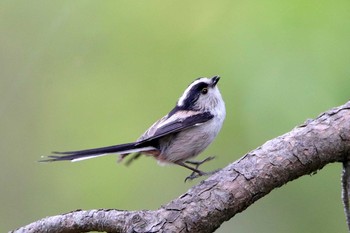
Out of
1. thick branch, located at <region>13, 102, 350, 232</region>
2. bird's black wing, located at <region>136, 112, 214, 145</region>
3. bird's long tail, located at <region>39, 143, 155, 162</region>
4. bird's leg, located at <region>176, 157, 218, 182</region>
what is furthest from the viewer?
bird's black wing, located at <region>136, 112, 214, 145</region>

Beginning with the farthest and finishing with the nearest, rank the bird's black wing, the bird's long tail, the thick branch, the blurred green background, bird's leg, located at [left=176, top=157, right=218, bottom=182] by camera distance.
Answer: the blurred green background < the bird's black wing < bird's leg, located at [left=176, top=157, right=218, bottom=182] < the bird's long tail < the thick branch

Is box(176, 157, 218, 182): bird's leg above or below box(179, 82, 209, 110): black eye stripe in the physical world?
below

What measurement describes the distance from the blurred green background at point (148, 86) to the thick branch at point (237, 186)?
28.0 inches

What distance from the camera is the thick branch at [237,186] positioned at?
255 centimetres

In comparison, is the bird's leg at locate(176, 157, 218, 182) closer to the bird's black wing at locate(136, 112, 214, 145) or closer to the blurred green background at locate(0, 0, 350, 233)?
the bird's black wing at locate(136, 112, 214, 145)

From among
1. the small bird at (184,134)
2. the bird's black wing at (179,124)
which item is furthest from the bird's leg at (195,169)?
the bird's black wing at (179,124)

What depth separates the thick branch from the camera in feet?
8.38

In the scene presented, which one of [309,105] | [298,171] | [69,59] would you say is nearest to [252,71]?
[309,105]

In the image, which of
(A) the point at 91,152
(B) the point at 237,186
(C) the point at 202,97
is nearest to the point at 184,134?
(C) the point at 202,97

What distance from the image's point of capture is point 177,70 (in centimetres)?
432

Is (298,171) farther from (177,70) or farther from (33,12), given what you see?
(33,12)

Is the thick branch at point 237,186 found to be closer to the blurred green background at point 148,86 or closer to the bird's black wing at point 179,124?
the bird's black wing at point 179,124

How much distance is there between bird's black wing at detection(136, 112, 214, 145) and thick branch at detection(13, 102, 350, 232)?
581 millimetres

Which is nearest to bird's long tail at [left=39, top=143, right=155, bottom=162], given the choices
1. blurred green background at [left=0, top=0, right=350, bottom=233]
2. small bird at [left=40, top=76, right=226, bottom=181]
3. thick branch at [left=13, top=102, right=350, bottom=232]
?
small bird at [left=40, top=76, right=226, bottom=181]
